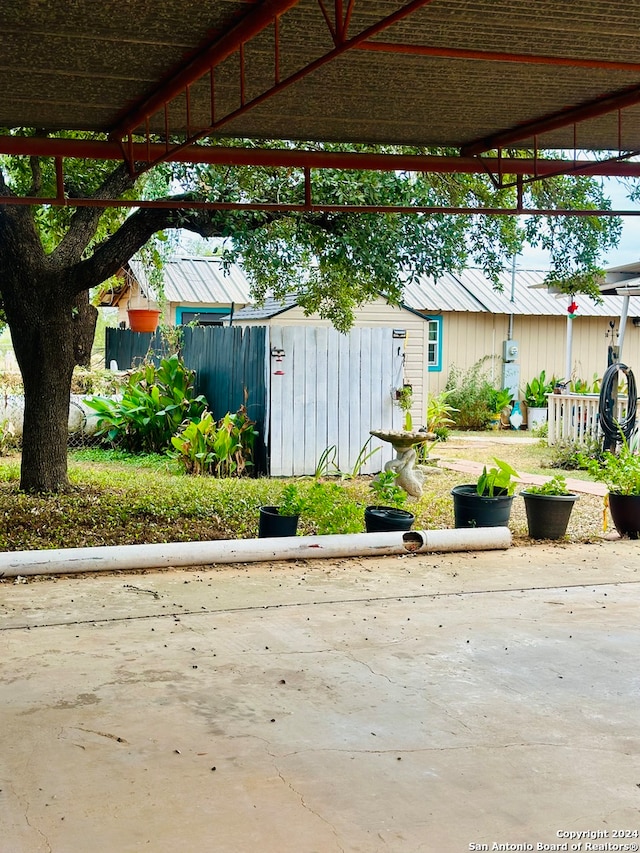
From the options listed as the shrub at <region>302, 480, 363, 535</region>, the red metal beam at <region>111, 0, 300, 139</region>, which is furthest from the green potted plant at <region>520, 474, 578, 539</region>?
the red metal beam at <region>111, 0, 300, 139</region>

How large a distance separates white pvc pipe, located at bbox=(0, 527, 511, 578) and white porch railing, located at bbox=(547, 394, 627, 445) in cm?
620

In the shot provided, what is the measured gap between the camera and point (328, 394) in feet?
39.9

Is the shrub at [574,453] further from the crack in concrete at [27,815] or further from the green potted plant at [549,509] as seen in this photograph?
the crack in concrete at [27,815]

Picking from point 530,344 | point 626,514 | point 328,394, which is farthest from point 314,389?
point 530,344

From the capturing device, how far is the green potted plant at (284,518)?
25.8ft

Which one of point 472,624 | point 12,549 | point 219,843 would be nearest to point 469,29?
point 472,624

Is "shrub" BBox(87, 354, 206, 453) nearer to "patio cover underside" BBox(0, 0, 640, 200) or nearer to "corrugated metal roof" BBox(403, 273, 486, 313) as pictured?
"patio cover underside" BBox(0, 0, 640, 200)

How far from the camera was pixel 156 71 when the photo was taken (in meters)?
5.27

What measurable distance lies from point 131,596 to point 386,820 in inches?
136

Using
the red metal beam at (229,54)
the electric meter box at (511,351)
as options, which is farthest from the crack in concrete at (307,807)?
the electric meter box at (511,351)

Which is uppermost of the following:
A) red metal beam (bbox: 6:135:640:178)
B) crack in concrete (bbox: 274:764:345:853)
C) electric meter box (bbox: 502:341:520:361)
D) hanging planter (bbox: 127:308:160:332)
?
red metal beam (bbox: 6:135:640:178)

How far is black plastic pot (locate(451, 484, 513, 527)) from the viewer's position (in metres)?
8.41

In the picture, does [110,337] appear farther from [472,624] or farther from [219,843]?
[219,843]

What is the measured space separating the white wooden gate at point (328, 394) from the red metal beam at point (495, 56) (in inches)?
278
